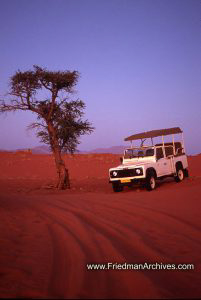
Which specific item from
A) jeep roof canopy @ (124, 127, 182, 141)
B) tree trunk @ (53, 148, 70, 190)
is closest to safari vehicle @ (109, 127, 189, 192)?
jeep roof canopy @ (124, 127, 182, 141)

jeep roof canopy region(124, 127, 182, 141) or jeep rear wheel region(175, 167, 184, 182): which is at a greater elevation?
jeep roof canopy region(124, 127, 182, 141)

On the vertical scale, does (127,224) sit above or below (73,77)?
below

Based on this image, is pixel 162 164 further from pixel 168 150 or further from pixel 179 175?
pixel 179 175

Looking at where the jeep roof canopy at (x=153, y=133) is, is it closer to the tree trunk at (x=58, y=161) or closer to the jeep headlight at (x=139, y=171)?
the jeep headlight at (x=139, y=171)

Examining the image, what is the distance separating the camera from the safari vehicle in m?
15.2

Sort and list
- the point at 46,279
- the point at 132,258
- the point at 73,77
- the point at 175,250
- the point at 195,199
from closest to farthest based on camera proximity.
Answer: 1. the point at 46,279
2. the point at 132,258
3. the point at 175,250
4. the point at 195,199
5. the point at 73,77

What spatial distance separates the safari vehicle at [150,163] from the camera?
1520 cm

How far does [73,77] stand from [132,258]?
15.6 metres

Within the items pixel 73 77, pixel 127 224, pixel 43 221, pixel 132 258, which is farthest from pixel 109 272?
pixel 73 77

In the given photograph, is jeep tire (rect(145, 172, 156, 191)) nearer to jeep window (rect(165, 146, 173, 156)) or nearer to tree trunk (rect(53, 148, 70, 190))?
jeep window (rect(165, 146, 173, 156))

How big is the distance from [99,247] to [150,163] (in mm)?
10716

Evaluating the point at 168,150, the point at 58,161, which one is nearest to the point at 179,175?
the point at 168,150

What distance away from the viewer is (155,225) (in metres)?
7.17

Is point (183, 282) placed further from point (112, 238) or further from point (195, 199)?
point (195, 199)
